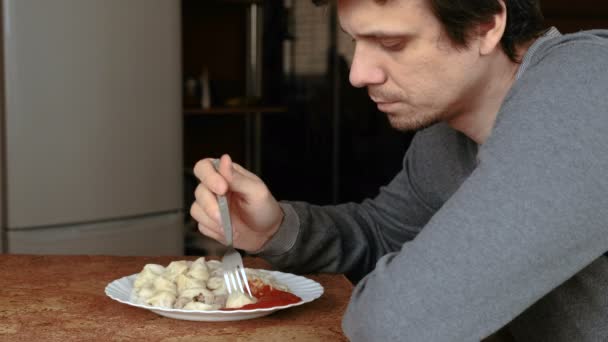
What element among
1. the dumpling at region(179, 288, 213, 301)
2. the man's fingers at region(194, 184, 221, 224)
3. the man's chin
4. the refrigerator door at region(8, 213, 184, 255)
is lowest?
the refrigerator door at region(8, 213, 184, 255)

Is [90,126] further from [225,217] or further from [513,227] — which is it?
[513,227]

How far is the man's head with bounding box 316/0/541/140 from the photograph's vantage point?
3.94 feet

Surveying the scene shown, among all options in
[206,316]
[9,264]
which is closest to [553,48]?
[206,316]

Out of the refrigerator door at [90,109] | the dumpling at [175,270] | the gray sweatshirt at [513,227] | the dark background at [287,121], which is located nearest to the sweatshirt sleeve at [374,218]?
the dumpling at [175,270]

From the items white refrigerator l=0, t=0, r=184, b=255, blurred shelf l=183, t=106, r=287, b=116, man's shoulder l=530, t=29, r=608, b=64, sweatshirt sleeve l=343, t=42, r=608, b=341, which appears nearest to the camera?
sweatshirt sleeve l=343, t=42, r=608, b=341

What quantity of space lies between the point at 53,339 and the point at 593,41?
756 millimetres

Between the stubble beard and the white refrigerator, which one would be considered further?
the white refrigerator

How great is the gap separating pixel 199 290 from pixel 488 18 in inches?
22.6

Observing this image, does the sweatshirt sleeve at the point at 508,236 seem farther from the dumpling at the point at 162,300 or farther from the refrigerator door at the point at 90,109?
the refrigerator door at the point at 90,109

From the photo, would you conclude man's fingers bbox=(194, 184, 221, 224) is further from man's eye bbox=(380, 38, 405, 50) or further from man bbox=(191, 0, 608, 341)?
man's eye bbox=(380, 38, 405, 50)

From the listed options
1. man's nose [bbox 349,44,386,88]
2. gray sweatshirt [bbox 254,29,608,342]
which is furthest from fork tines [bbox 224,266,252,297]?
man's nose [bbox 349,44,386,88]

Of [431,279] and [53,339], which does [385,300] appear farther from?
[53,339]

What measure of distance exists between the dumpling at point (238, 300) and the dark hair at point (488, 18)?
16.8 inches

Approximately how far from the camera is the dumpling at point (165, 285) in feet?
3.89
